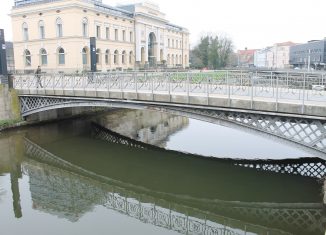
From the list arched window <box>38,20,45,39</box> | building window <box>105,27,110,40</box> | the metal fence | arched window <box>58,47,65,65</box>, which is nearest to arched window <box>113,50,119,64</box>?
building window <box>105,27,110,40</box>

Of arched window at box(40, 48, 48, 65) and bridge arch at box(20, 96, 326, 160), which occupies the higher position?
arched window at box(40, 48, 48, 65)

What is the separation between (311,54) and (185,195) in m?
75.0

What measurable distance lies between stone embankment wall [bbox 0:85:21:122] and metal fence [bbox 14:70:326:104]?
10.9ft

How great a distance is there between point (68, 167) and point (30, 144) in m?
4.49

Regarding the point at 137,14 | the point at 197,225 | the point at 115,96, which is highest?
the point at 137,14

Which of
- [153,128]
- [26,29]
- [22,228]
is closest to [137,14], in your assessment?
[26,29]

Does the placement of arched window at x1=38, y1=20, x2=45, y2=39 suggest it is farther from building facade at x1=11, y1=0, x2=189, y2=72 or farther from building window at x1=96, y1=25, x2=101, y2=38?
building window at x1=96, y1=25, x2=101, y2=38

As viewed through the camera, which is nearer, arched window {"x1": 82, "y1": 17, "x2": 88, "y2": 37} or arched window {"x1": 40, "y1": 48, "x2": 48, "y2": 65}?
arched window {"x1": 82, "y1": 17, "x2": 88, "y2": 37}

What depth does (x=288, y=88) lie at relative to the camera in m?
12.0

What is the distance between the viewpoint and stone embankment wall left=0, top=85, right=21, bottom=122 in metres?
20.5

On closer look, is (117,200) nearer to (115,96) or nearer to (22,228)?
(22,228)

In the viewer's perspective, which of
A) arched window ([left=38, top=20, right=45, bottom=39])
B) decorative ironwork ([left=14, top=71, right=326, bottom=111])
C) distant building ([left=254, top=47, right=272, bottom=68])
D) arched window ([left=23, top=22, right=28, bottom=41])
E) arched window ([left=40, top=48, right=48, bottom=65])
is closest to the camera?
decorative ironwork ([left=14, top=71, right=326, bottom=111])

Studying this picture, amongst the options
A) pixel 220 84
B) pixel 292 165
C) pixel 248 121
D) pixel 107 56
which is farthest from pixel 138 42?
pixel 248 121

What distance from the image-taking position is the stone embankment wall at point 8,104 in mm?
20547
